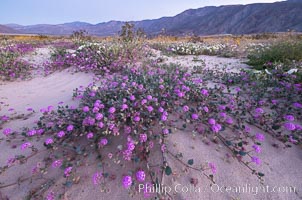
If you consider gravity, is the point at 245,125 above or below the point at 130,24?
below

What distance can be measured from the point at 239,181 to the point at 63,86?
4.51 meters

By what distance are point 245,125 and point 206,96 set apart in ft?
2.12

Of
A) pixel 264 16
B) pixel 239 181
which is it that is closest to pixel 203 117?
pixel 239 181

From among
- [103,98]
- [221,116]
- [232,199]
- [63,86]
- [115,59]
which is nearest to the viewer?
[232,199]

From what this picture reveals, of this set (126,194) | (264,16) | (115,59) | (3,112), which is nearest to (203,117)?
(126,194)

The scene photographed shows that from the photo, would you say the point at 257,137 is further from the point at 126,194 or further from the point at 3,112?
the point at 3,112

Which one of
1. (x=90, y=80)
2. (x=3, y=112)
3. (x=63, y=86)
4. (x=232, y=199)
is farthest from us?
(x=90, y=80)

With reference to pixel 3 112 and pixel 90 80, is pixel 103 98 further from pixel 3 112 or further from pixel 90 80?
pixel 90 80

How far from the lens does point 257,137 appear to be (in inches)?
82.7

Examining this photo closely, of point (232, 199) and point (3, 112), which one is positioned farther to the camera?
point (3, 112)

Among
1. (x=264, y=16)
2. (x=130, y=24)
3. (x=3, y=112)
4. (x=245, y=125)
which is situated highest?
(x=264, y=16)

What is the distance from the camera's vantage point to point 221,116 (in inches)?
95.9

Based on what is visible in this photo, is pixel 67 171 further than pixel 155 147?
No

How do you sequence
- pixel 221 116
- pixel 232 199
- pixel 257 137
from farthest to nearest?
1. pixel 221 116
2. pixel 257 137
3. pixel 232 199
